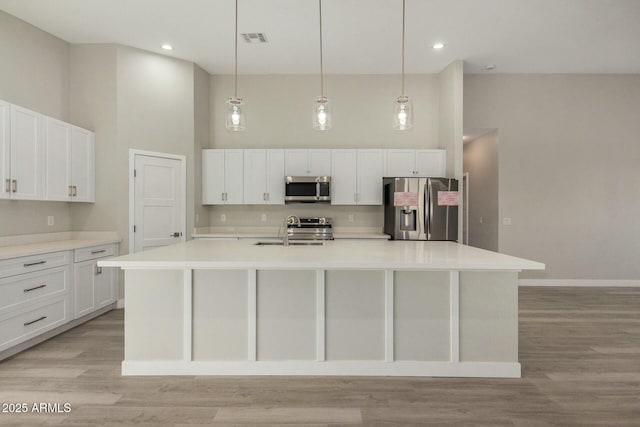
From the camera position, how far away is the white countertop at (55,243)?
3.10m

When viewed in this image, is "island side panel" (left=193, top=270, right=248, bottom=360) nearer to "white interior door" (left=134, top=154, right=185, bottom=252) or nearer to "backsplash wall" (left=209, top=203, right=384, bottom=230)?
"white interior door" (left=134, top=154, right=185, bottom=252)

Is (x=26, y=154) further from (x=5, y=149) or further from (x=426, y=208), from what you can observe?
(x=426, y=208)

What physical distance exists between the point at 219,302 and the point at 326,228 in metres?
2.91

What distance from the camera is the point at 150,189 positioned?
4660 mm

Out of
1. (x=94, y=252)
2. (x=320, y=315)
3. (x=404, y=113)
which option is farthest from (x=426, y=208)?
(x=94, y=252)

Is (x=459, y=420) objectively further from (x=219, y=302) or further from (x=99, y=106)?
(x=99, y=106)

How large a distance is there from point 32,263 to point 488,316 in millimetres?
3878

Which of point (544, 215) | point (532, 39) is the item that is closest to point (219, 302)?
point (532, 39)

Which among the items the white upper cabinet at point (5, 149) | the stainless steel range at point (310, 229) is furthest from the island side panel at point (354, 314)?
the white upper cabinet at point (5, 149)

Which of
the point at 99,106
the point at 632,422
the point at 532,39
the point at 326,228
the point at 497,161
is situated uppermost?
the point at 532,39

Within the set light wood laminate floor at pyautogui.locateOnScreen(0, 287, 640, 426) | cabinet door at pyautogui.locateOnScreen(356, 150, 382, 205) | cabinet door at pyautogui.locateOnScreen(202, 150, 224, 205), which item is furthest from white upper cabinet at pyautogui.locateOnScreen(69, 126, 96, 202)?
cabinet door at pyautogui.locateOnScreen(356, 150, 382, 205)

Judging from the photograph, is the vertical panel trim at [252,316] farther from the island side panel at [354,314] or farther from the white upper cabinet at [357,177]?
the white upper cabinet at [357,177]

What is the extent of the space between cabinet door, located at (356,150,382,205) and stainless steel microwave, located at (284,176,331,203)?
19.9 inches

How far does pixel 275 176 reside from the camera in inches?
210
